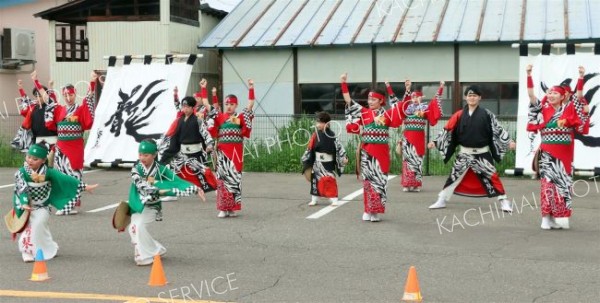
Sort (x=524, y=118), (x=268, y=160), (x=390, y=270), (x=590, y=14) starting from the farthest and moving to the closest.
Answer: (x=590, y=14)
(x=268, y=160)
(x=524, y=118)
(x=390, y=270)

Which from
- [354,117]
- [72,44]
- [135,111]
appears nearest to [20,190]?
[354,117]

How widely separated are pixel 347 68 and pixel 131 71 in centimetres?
595

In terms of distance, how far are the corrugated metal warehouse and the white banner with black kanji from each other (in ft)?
13.5

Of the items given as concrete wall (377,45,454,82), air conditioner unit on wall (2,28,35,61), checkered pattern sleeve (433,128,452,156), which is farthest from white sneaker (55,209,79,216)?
air conditioner unit on wall (2,28,35,61)

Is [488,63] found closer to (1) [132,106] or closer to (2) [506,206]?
(1) [132,106]

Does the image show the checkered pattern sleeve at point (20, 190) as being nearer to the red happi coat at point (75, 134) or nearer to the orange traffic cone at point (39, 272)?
the orange traffic cone at point (39, 272)

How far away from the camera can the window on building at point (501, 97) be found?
66.3 feet

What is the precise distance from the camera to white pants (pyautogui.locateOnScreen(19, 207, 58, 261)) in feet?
27.2

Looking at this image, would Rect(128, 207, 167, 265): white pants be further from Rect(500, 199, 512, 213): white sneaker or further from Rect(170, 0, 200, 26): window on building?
Rect(170, 0, 200, 26): window on building

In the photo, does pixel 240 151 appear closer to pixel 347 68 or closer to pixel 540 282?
pixel 540 282

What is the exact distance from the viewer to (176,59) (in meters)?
18.3

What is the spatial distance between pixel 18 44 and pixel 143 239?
1682 cm

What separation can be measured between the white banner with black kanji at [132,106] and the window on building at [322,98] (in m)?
4.84

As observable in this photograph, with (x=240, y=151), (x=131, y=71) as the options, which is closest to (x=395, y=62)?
(x=131, y=71)
